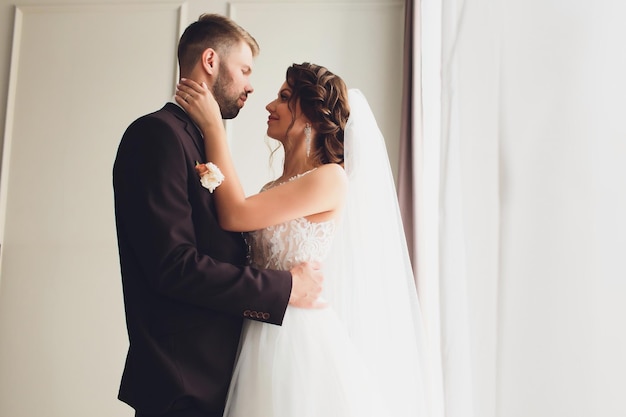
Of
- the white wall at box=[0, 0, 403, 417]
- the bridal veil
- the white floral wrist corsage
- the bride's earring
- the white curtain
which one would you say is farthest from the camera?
the white wall at box=[0, 0, 403, 417]

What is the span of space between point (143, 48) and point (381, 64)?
1.48 meters

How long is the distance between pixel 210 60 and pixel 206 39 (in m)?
0.08

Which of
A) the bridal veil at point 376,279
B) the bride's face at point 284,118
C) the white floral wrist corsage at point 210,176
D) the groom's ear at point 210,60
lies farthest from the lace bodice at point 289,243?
the groom's ear at point 210,60

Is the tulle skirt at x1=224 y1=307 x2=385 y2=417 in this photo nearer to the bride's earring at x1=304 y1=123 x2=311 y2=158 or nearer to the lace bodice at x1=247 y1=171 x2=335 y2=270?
the lace bodice at x1=247 y1=171 x2=335 y2=270

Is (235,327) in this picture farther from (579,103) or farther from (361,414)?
(579,103)

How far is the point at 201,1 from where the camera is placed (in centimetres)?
360

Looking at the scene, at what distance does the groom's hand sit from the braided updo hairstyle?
1.58 feet

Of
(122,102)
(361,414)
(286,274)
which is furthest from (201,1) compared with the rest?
(361,414)

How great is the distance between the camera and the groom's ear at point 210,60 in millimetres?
1862

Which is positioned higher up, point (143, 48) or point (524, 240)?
point (143, 48)

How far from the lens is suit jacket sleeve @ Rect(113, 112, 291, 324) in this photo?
1.40 meters

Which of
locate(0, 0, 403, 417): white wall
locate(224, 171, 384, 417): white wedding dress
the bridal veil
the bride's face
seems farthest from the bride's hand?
locate(0, 0, 403, 417): white wall

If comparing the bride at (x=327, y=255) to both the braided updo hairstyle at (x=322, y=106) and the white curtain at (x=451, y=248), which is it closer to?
the braided updo hairstyle at (x=322, y=106)

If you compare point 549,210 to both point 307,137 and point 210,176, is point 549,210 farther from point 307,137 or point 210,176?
point 307,137
